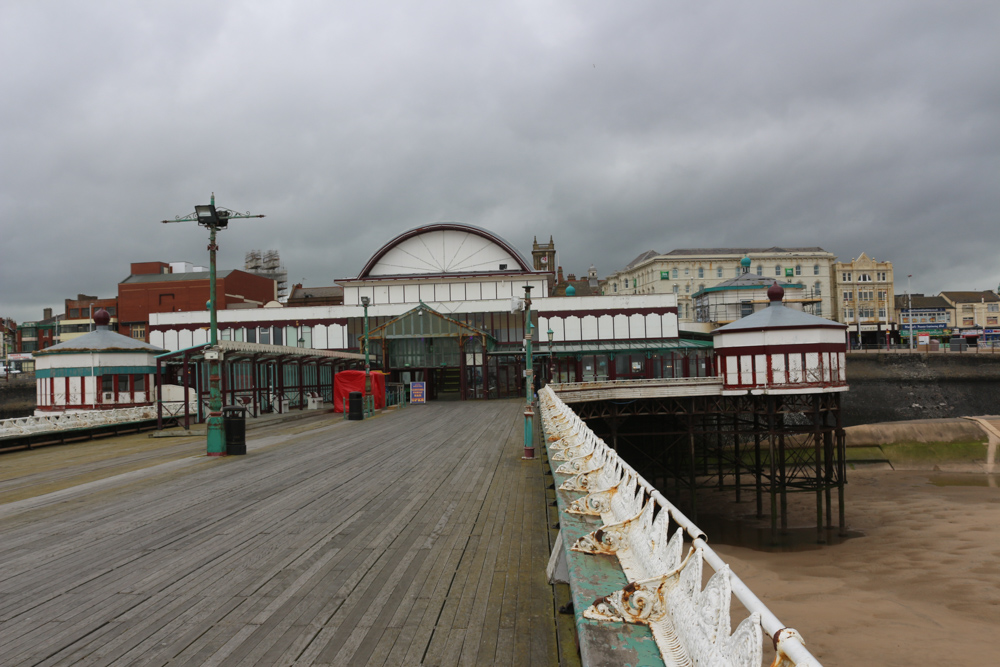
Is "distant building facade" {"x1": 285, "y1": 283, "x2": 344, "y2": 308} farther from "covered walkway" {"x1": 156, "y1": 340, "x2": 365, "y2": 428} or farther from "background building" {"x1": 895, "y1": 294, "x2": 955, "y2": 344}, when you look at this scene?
"background building" {"x1": 895, "y1": 294, "x2": 955, "y2": 344}

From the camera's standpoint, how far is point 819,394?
26.4m

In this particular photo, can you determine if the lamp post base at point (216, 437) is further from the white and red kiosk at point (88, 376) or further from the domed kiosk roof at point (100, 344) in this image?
the domed kiosk roof at point (100, 344)

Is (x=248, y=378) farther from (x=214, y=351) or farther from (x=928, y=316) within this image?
(x=928, y=316)

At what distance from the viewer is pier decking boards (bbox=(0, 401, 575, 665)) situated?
468 cm

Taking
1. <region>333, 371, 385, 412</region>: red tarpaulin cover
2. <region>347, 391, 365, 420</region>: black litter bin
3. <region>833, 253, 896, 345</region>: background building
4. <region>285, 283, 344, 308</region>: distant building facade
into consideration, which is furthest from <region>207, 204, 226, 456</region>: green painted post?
<region>833, 253, 896, 345</region>: background building

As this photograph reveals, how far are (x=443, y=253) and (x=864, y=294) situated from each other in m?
65.9

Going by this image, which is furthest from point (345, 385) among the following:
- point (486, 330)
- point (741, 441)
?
point (741, 441)

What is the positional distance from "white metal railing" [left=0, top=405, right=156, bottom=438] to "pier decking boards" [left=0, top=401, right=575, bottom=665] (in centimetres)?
1100

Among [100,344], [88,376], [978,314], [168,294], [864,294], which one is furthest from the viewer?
[978,314]

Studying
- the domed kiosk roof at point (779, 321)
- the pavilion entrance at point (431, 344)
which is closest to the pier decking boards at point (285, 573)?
the domed kiosk roof at point (779, 321)

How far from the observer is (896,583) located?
17.4m

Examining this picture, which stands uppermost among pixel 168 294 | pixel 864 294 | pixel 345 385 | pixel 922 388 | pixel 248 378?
pixel 168 294

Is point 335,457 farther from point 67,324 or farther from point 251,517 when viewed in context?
point 67,324

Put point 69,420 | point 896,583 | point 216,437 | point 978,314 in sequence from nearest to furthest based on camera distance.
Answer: point 216,437, point 896,583, point 69,420, point 978,314
